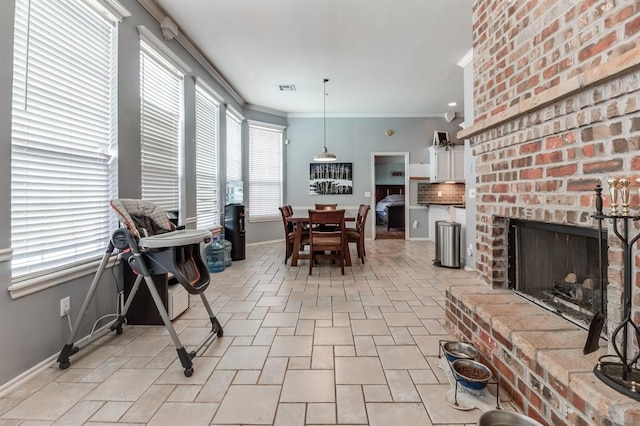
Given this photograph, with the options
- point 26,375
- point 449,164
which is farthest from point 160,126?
point 449,164

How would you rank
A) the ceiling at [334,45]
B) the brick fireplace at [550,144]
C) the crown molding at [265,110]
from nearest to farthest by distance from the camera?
1. the brick fireplace at [550,144]
2. the ceiling at [334,45]
3. the crown molding at [265,110]

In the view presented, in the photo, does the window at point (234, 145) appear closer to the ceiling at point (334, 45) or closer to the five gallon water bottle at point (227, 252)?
the ceiling at point (334, 45)

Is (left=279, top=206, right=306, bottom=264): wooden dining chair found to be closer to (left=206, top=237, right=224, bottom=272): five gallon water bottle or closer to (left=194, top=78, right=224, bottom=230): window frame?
(left=206, top=237, right=224, bottom=272): five gallon water bottle

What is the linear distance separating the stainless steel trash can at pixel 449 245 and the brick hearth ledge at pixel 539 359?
240 cm

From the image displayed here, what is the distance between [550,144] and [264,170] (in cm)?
575

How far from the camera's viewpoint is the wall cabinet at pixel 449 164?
6.73 m

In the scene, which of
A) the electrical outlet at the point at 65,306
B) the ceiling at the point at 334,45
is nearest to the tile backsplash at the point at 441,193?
the ceiling at the point at 334,45

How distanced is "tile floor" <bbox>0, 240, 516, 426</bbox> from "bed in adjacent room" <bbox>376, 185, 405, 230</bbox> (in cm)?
644

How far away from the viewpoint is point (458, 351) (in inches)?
74.2

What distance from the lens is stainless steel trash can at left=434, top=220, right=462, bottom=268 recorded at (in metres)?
4.36

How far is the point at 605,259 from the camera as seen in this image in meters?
1.39

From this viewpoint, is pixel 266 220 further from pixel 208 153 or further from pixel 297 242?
pixel 297 242

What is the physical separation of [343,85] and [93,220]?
14.0ft

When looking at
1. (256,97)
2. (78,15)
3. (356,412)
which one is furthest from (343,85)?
(356,412)
